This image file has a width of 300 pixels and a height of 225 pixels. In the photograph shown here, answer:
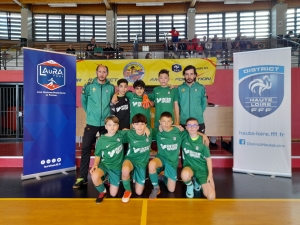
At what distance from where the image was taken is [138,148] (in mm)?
3607

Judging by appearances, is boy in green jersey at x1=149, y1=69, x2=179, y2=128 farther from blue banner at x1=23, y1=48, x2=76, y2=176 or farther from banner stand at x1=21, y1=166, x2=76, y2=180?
banner stand at x1=21, y1=166, x2=76, y2=180

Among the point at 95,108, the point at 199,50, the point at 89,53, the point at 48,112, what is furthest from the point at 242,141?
the point at 89,53

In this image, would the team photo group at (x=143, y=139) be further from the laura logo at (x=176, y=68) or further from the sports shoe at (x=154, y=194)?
the laura logo at (x=176, y=68)

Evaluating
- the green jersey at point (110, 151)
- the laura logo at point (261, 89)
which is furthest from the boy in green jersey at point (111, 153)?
the laura logo at point (261, 89)

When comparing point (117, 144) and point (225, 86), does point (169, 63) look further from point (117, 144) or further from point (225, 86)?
point (117, 144)

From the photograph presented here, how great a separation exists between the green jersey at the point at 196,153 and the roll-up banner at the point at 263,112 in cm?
158

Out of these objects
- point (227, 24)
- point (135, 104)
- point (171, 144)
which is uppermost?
point (227, 24)

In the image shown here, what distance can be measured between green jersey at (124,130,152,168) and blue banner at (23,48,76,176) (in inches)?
67.8

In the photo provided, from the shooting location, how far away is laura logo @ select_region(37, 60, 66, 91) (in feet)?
14.7

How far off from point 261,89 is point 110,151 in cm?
289

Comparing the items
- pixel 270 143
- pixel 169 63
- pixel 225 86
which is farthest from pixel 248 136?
pixel 225 86

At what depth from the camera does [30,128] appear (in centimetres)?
439

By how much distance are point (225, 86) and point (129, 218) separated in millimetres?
7986

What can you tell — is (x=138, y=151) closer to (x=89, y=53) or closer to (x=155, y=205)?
(x=155, y=205)
